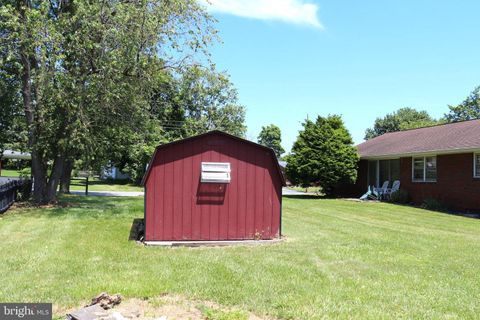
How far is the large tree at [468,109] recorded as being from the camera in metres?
52.8

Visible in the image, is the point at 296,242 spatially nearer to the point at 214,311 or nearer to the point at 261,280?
the point at 261,280

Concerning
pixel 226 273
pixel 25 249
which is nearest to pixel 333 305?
pixel 226 273

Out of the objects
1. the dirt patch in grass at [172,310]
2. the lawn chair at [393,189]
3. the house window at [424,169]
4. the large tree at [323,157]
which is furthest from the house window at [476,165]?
the dirt patch in grass at [172,310]

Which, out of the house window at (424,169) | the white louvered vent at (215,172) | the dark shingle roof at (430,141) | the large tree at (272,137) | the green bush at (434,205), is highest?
the large tree at (272,137)

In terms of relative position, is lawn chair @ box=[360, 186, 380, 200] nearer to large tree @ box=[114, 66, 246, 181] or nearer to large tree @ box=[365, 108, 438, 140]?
large tree @ box=[114, 66, 246, 181]

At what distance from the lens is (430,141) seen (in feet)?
67.1

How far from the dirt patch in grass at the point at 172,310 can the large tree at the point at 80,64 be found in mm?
10029

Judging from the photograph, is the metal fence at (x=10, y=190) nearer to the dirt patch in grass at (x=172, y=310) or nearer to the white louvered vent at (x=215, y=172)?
the white louvered vent at (x=215, y=172)

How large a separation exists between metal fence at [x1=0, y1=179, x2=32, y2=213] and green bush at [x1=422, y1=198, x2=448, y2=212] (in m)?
15.3

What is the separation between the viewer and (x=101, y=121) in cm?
1567

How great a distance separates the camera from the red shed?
867cm

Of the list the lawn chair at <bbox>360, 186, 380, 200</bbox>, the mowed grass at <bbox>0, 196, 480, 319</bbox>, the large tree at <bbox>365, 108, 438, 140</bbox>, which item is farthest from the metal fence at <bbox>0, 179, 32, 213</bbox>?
the large tree at <bbox>365, 108, 438, 140</bbox>

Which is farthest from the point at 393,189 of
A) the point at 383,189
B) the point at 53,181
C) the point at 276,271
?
the point at 276,271

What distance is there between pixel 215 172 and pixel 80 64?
806 cm
